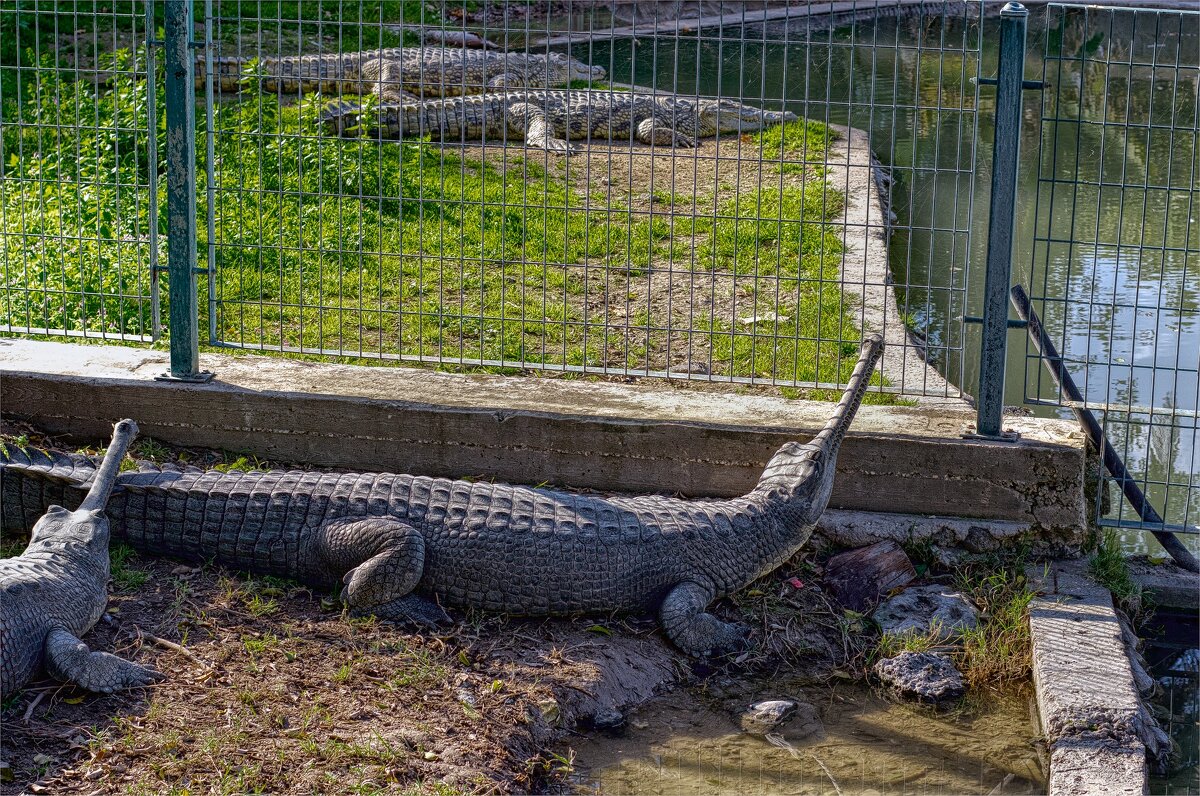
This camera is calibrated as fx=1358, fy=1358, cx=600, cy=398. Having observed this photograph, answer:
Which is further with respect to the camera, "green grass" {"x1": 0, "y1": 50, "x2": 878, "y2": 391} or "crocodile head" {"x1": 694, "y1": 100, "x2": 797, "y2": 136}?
"crocodile head" {"x1": 694, "y1": 100, "x2": 797, "y2": 136}

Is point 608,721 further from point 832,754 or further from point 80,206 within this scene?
point 80,206

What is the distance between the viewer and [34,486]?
464 centimetres

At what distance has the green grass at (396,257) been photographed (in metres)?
5.78

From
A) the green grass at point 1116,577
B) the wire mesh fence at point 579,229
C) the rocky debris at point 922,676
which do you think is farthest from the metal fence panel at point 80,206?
the green grass at point 1116,577

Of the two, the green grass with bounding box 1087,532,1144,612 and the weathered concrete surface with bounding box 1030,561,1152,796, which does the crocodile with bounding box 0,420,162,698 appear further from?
the green grass with bounding box 1087,532,1144,612

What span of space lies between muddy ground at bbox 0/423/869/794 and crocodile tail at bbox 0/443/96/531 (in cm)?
13

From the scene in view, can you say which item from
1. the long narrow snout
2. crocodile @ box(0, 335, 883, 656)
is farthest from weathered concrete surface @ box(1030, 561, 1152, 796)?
the long narrow snout

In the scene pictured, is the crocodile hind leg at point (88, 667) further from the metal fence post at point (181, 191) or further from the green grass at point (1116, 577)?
the green grass at point (1116, 577)

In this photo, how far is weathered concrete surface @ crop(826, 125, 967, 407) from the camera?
5379 mm

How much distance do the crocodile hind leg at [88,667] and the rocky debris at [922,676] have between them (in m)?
2.29

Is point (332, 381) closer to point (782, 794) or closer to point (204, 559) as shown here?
point (204, 559)

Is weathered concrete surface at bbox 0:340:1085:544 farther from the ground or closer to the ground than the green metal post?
closer to the ground

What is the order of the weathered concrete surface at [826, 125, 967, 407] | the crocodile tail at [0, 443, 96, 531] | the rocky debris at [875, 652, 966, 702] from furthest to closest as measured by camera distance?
1. the weathered concrete surface at [826, 125, 967, 407]
2. the crocodile tail at [0, 443, 96, 531]
3. the rocky debris at [875, 652, 966, 702]

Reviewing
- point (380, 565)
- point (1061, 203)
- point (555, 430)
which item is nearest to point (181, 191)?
point (555, 430)
